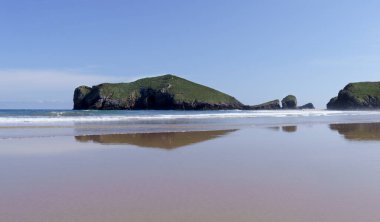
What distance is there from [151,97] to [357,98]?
63.4 meters

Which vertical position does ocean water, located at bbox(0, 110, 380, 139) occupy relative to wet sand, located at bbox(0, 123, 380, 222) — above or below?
above

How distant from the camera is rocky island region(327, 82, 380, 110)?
10838cm

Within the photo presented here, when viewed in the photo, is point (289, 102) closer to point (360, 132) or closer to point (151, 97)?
point (151, 97)

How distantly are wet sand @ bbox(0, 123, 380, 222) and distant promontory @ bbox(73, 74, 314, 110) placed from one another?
9597cm

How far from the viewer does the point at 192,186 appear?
21.0ft

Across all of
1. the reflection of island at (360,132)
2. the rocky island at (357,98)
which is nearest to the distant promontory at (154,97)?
the rocky island at (357,98)

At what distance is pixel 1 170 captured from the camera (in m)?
8.23

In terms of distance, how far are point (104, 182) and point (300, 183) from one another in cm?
368

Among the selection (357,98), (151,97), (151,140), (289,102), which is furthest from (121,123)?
(289,102)

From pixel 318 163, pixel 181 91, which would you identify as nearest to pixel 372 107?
pixel 181 91

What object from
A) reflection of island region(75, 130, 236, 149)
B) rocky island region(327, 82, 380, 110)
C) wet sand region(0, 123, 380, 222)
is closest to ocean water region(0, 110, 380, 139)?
reflection of island region(75, 130, 236, 149)

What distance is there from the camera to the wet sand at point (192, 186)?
4820 millimetres

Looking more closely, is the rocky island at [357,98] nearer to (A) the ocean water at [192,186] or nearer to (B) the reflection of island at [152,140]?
(B) the reflection of island at [152,140]

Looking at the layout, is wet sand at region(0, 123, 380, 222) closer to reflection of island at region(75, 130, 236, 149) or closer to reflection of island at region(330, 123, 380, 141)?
reflection of island at region(75, 130, 236, 149)
